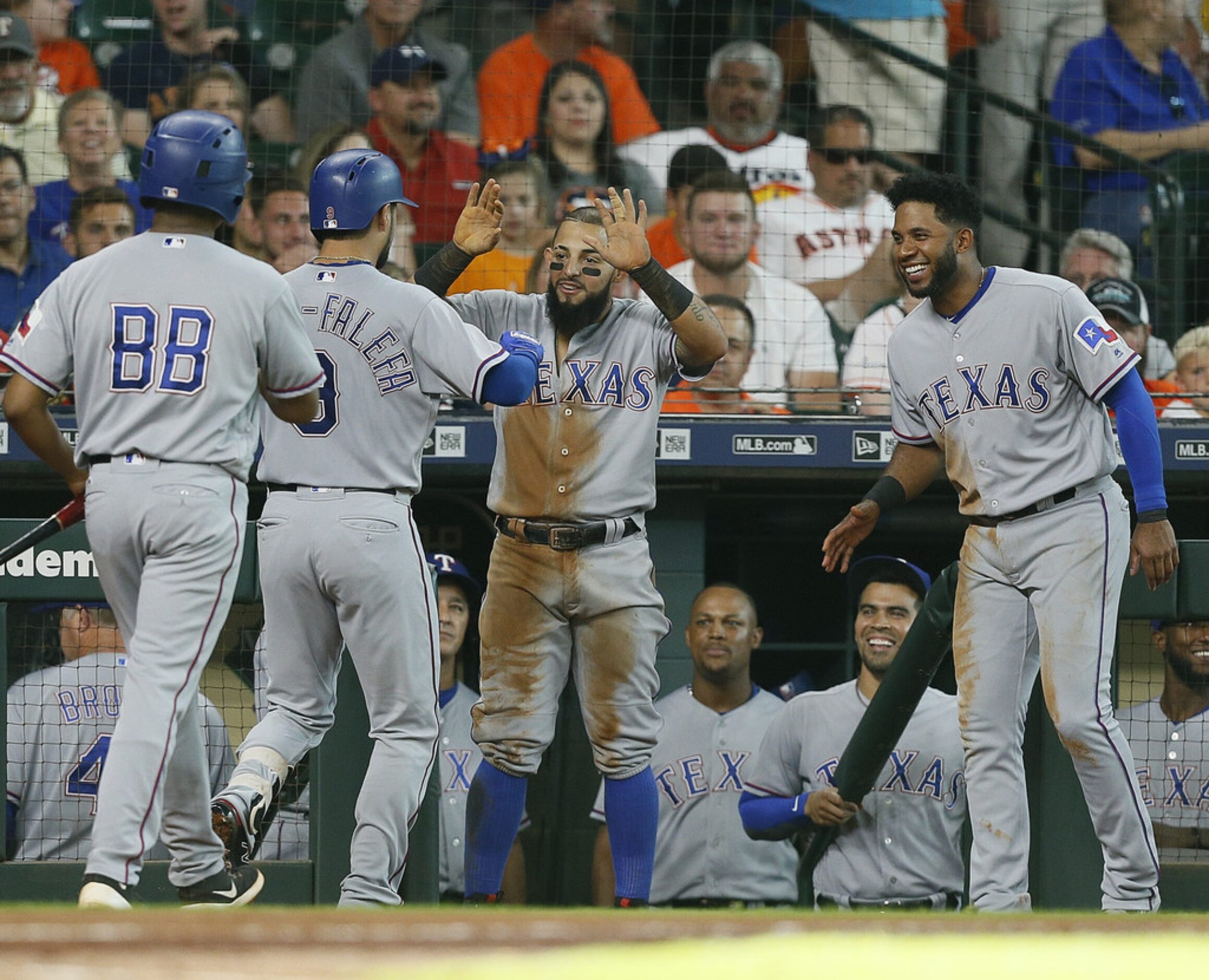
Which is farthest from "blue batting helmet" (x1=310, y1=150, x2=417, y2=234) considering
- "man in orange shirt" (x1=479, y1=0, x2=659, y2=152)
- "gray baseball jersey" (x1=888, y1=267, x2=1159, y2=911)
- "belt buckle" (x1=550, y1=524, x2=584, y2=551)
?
"man in orange shirt" (x1=479, y1=0, x2=659, y2=152)

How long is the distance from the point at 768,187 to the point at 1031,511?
309cm

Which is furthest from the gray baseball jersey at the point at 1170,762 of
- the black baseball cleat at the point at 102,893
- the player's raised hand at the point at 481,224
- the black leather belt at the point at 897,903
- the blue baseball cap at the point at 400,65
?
the blue baseball cap at the point at 400,65

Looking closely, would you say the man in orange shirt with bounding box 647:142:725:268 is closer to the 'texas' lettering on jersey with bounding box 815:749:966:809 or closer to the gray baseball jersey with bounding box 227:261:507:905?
the 'texas' lettering on jersey with bounding box 815:749:966:809

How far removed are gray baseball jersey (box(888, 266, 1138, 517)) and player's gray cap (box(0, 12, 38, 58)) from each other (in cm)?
425

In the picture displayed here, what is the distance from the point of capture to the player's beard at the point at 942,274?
13.9 ft

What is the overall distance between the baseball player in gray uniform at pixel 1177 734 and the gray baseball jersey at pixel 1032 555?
0.88m

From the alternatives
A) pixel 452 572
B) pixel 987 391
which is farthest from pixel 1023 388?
pixel 452 572

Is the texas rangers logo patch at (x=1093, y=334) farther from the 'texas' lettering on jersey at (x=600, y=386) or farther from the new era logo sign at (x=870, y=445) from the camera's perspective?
the new era logo sign at (x=870, y=445)

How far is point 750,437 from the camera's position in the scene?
5.42 m

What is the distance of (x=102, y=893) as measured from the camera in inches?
121

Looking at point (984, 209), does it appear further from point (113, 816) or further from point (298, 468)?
point (113, 816)

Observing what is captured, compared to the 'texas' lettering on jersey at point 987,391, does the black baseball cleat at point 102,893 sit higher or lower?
lower

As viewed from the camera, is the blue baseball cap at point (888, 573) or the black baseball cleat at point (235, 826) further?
the blue baseball cap at point (888, 573)

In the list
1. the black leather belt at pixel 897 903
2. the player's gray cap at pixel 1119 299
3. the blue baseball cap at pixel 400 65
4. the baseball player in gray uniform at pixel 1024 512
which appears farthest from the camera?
the blue baseball cap at pixel 400 65
